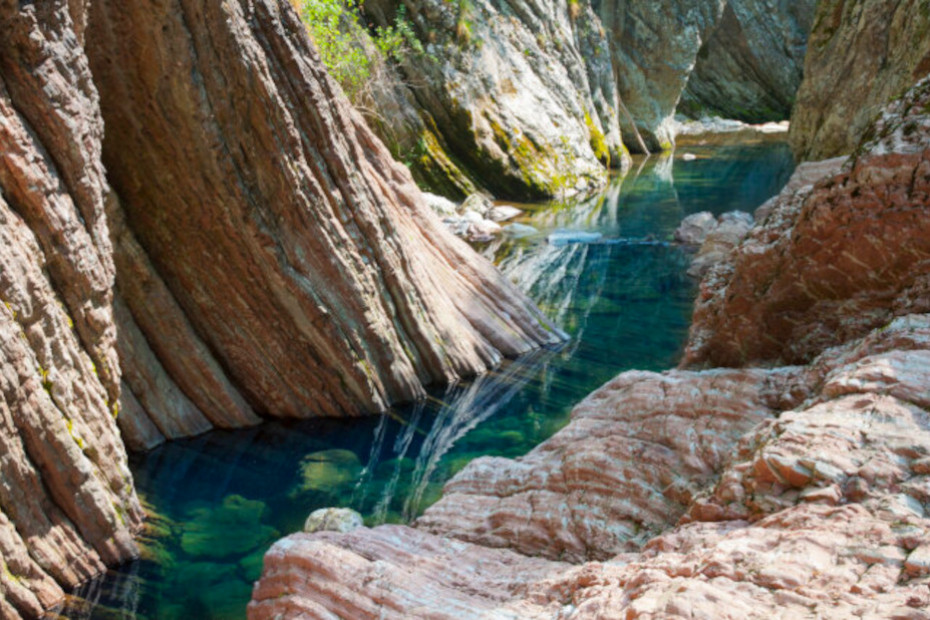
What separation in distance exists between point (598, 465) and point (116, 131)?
21.6 ft

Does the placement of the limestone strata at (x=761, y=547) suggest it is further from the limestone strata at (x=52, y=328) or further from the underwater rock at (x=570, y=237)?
the underwater rock at (x=570, y=237)

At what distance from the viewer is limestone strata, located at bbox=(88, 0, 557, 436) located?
8695 millimetres

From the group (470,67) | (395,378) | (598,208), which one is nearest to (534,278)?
(395,378)

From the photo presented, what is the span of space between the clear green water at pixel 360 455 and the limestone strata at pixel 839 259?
374 centimetres

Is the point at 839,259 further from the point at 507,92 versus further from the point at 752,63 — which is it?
the point at 752,63

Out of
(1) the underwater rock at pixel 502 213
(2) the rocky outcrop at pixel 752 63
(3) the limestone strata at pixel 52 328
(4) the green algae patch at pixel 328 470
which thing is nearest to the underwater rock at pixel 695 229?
(1) the underwater rock at pixel 502 213

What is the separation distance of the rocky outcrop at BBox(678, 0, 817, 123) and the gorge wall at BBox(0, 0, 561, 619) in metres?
50.1

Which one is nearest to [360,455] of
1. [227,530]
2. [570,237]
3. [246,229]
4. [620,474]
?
[227,530]

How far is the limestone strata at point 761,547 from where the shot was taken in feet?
10.2

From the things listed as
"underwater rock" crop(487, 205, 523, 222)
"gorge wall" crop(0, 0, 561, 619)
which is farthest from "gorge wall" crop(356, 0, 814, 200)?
"gorge wall" crop(0, 0, 561, 619)

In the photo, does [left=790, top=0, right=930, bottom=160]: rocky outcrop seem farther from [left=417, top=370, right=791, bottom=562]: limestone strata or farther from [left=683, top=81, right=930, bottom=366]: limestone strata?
[left=417, top=370, right=791, bottom=562]: limestone strata

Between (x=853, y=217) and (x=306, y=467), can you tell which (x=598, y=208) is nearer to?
(x=306, y=467)

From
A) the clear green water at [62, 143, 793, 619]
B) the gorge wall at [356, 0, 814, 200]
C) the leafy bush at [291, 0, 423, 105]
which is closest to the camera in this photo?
the clear green water at [62, 143, 793, 619]

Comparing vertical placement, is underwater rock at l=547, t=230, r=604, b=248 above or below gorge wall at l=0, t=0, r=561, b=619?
above
